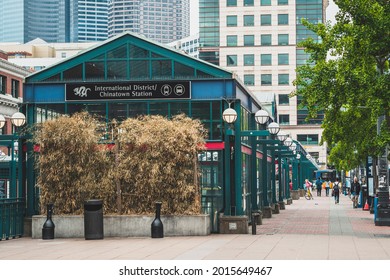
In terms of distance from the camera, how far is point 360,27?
25500mm

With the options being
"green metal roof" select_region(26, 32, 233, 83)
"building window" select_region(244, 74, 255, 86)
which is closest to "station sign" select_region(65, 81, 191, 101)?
"green metal roof" select_region(26, 32, 233, 83)

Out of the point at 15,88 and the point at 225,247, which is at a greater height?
the point at 15,88

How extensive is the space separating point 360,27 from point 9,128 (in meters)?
43.8

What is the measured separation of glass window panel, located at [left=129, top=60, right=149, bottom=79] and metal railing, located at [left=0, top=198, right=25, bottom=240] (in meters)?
5.96

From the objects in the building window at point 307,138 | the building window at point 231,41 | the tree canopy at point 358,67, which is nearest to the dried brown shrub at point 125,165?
the tree canopy at point 358,67

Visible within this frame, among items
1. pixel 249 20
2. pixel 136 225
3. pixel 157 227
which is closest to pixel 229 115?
pixel 157 227

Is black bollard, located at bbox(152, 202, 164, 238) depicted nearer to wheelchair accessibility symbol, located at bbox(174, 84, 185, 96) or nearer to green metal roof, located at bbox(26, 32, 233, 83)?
A: wheelchair accessibility symbol, located at bbox(174, 84, 185, 96)

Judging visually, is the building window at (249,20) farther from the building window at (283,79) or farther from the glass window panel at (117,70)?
the glass window panel at (117,70)

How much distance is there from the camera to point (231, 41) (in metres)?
126

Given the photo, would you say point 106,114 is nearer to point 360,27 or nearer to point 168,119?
point 168,119

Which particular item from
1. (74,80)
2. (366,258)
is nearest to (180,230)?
(74,80)

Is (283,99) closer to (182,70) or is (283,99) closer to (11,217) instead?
(182,70)

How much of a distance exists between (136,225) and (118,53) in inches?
256

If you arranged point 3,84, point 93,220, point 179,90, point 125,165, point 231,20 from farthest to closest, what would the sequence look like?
point 231,20 → point 3,84 → point 179,90 → point 125,165 → point 93,220
